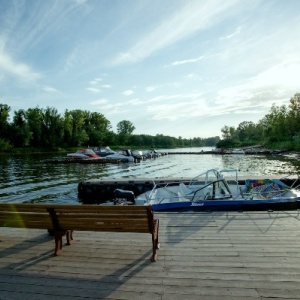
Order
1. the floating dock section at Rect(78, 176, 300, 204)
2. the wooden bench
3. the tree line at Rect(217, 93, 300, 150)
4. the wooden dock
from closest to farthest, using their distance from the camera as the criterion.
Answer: the wooden dock
the wooden bench
the floating dock section at Rect(78, 176, 300, 204)
the tree line at Rect(217, 93, 300, 150)

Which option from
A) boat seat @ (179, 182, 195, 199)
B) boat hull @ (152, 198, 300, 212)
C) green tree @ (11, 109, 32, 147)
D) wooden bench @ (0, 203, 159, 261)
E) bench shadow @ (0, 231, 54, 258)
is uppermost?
green tree @ (11, 109, 32, 147)

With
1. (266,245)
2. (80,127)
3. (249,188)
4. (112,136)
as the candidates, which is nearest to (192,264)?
(266,245)

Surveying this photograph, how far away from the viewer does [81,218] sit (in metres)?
5.07

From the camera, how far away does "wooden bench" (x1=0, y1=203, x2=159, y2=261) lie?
4.89 m

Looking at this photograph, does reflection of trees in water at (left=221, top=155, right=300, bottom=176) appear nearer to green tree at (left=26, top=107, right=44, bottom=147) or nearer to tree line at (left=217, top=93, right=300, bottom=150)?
tree line at (left=217, top=93, right=300, bottom=150)

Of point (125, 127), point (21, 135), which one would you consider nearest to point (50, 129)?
point (21, 135)

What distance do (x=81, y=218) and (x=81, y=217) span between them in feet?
0.07

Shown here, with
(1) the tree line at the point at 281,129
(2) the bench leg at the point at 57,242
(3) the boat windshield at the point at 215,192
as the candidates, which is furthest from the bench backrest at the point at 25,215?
(1) the tree line at the point at 281,129

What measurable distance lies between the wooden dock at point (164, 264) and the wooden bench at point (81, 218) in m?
0.50

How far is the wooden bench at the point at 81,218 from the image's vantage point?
4.89 metres

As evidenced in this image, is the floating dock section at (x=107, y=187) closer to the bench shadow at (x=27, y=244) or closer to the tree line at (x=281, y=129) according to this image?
the bench shadow at (x=27, y=244)

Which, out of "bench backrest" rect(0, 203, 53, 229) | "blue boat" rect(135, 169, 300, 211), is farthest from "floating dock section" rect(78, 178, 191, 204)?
"bench backrest" rect(0, 203, 53, 229)

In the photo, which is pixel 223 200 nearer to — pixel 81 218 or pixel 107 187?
pixel 81 218

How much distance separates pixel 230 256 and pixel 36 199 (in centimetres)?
1688
